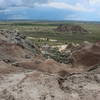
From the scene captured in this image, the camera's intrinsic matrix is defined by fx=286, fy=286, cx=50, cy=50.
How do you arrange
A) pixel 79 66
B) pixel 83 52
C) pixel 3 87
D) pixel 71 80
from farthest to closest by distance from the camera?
pixel 83 52 → pixel 79 66 → pixel 71 80 → pixel 3 87

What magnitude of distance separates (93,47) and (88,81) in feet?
44.7

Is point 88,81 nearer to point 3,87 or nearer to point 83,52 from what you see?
point 3,87

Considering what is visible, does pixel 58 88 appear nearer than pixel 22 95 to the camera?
No

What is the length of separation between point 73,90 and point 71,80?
1090 mm

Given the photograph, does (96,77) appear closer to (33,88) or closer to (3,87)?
(33,88)

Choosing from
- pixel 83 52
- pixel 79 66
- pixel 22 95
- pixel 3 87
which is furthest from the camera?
pixel 83 52

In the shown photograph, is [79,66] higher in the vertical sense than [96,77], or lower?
lower

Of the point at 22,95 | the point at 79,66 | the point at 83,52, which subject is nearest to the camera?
the point at 22,95

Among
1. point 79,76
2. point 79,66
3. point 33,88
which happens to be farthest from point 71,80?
point 79,66

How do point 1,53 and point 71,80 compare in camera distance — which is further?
point 1,53

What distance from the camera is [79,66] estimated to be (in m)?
25.6

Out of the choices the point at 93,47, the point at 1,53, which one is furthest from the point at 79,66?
the point at 1,53

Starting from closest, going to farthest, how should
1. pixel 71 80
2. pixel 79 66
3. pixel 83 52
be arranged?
pixel 71 80, pixel 79 66, pixel 83 52

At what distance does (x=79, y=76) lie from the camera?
13.9m
